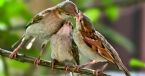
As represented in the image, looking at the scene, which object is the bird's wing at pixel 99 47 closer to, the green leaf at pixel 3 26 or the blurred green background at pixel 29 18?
the blurred green background at pixel 29 18

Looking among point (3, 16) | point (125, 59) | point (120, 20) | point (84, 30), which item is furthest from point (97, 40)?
point (120, 20)

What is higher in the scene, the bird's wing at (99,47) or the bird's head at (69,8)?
the bird's head at (69,8)

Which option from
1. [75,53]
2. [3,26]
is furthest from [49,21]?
[3,26]

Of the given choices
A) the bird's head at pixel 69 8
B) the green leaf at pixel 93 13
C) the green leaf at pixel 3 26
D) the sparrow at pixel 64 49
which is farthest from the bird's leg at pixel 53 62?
the green leaf at pixel 93 13

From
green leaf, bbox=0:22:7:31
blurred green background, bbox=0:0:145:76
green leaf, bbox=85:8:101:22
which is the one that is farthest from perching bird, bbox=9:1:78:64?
green leaf, bbox=85:8:101:22

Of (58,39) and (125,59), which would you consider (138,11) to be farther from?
(58,39)

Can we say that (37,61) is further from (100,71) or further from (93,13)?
(93,13)
